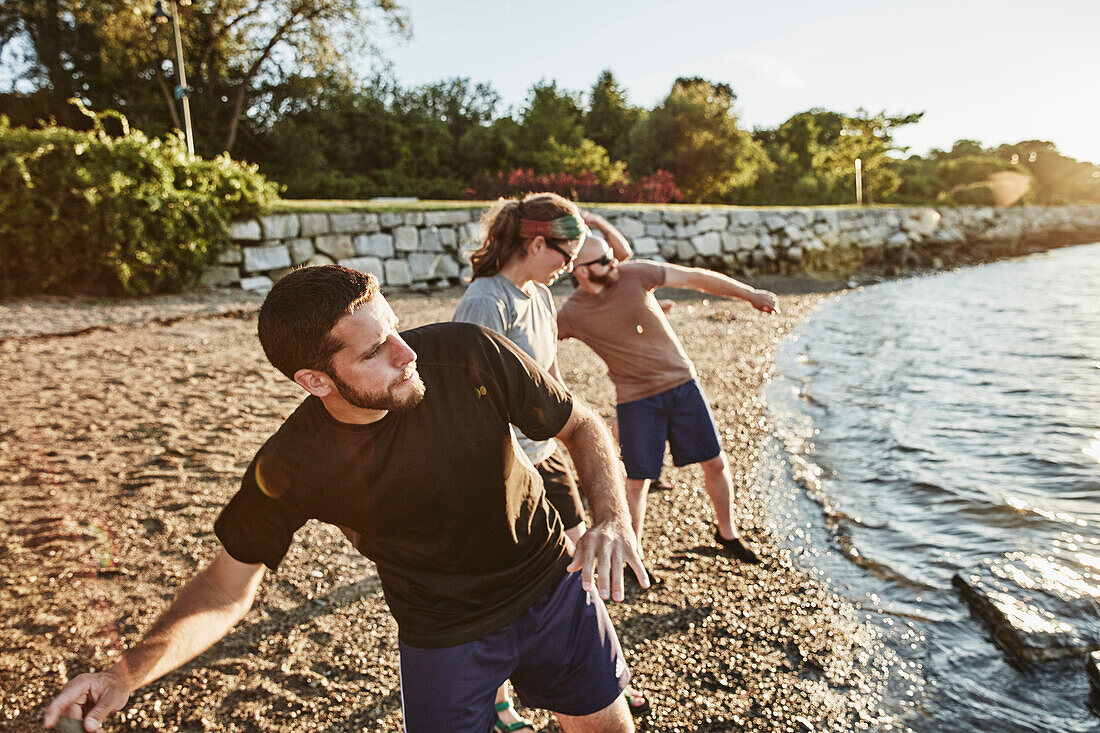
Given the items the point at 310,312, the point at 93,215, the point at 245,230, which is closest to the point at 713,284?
the point at 310,312

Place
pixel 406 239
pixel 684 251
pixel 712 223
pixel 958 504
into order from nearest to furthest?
pixel 958 504, pixel 406 239, pixel 684 251, pixel 712 223

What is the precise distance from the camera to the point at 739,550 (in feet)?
14.3

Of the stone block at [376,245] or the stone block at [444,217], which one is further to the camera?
the stone block at [444,217]

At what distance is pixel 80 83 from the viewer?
848 inches

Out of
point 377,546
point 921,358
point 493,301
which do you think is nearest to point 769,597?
point 493,301

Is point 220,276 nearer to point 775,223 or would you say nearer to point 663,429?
point 663,429

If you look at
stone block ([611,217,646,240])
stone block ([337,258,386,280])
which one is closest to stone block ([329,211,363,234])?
stone block ([337,258,386,280])

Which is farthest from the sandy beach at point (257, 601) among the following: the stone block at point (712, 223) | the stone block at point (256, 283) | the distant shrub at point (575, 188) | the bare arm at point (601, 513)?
the distant shrub at point (575, 188)

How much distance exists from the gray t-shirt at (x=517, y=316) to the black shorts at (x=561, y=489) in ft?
0.22

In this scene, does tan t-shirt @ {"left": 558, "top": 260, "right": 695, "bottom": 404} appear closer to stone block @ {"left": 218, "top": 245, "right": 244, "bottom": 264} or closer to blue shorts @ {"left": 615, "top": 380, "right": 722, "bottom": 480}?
blue shorts @ {"left": 615, "top": 380, "right": 722, "bottom": 480}

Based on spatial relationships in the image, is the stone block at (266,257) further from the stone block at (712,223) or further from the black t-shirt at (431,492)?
the stone block at (712,223)

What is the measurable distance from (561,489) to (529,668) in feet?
3.64

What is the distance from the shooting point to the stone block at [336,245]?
12.6 metres

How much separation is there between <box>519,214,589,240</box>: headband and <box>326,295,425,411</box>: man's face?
1573 millimetres
